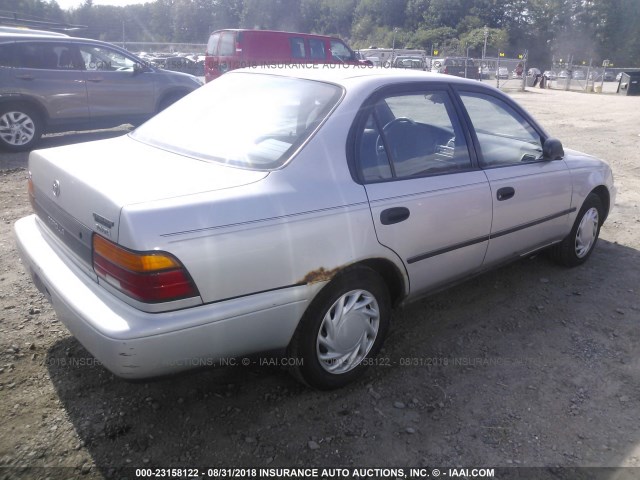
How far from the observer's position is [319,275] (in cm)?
247

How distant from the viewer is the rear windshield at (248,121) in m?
2.63

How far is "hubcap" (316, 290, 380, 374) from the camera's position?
2.67 metres

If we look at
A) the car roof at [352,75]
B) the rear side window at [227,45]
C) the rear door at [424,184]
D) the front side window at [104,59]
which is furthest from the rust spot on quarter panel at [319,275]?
the rear side window at [227,45]

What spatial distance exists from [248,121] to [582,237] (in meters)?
3.10

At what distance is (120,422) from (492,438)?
5.83ft

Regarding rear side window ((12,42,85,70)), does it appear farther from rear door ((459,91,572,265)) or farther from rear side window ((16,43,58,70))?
rear door ((459,91,572,265))

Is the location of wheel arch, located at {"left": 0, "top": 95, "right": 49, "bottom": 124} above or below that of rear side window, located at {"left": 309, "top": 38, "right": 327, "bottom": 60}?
below

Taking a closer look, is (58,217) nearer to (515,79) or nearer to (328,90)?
(328,90)

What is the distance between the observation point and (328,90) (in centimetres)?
285

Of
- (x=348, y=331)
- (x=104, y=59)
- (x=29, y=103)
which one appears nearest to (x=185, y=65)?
(x=104, y=59)

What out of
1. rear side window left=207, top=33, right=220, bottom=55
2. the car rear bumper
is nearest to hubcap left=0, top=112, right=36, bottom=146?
the car rear bumper

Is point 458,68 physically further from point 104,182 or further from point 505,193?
point 104,182

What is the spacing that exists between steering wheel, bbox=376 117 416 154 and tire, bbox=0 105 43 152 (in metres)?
7.08

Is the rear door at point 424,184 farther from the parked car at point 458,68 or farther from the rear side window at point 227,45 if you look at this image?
the parked car at point 458,68
